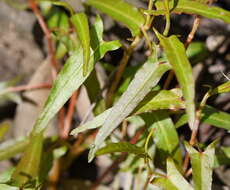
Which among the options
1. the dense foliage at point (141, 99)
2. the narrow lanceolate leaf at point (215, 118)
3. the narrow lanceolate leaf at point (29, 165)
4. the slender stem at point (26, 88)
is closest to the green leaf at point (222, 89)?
the dense foliage at point (141, 99)

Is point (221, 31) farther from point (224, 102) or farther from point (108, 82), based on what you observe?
point (108, 82)

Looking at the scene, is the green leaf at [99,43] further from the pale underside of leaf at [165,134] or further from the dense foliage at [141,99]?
the pale underside of leaf at [165,134]

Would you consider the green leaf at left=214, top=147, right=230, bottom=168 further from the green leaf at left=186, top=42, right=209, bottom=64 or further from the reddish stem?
the reddish stem

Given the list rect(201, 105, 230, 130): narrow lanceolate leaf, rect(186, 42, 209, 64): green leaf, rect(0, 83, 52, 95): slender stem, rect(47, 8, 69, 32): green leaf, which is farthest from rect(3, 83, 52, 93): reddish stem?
rect(201, 105, 230, 130): narrow lanceolate leaf

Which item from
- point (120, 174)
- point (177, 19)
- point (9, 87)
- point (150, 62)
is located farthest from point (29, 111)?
point (150, 62)

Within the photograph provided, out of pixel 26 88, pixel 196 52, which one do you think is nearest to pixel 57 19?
pixel 26 88
